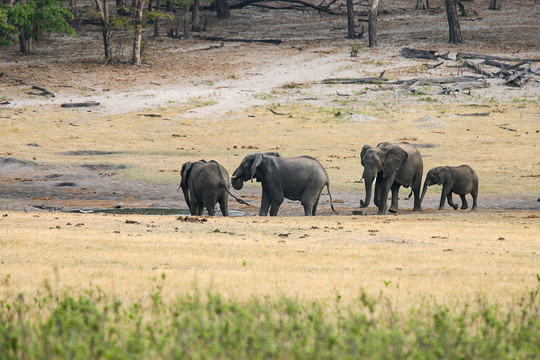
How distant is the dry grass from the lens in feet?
28.3

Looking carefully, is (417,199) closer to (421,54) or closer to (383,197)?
(383,197)

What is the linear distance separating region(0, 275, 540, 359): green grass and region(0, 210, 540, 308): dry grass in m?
0.52

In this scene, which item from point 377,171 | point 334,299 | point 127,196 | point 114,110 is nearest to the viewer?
point 334,299

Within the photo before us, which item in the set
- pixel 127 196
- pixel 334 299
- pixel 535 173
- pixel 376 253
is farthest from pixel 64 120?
pixel 334 299

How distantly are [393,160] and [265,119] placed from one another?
2119 cm

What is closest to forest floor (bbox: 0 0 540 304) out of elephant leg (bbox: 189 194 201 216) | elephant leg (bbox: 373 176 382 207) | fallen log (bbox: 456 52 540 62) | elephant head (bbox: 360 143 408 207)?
elephant leg (bbox: 373 176 382 207)

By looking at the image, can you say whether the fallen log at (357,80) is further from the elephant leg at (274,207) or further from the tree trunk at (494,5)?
the elephant leg at (274,207)

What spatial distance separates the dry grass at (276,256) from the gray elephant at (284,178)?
2.78 m

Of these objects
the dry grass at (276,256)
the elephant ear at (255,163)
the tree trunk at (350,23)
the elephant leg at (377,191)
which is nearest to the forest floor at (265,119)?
the dry grass at (276,256)

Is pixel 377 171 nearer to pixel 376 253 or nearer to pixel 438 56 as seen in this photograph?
pixel 376 253

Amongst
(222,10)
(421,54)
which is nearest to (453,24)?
(421,54)

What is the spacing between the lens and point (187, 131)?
3838 cm

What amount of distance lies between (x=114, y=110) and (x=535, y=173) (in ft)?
81.0

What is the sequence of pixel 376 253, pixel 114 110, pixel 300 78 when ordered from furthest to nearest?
pixel 300 78
pixel 114 110
pixel 376 253
